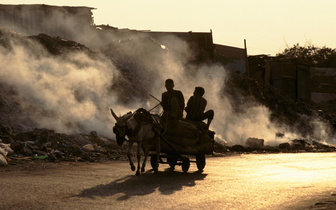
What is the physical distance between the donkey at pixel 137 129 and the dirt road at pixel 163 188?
80 centimetres

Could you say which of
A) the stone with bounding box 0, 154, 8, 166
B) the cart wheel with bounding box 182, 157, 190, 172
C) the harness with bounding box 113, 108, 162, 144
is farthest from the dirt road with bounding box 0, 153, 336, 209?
the harness with bounding box 113, 108, 162, 144

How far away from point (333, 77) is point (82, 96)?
44711 millimetres

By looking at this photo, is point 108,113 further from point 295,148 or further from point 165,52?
Result: point 165,52

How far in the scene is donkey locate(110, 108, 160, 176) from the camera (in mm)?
12602

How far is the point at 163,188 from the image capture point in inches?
449

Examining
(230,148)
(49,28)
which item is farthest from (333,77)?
(230,148)

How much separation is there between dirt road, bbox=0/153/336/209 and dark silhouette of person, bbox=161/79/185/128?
4.39 feet

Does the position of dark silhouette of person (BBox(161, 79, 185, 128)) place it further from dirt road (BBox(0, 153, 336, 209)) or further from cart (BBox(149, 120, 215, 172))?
dirt road (BBox(0, 153, 336, 209))

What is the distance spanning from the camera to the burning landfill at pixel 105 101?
2177 cm

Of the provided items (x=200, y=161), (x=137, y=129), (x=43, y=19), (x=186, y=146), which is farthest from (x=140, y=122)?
(x=43, y=19)

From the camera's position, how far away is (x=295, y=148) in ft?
105

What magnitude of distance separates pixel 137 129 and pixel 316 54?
257 ft

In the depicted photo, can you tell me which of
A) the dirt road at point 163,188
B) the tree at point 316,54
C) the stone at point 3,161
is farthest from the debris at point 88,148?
the tree at point 316,54

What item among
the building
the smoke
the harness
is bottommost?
the harness
